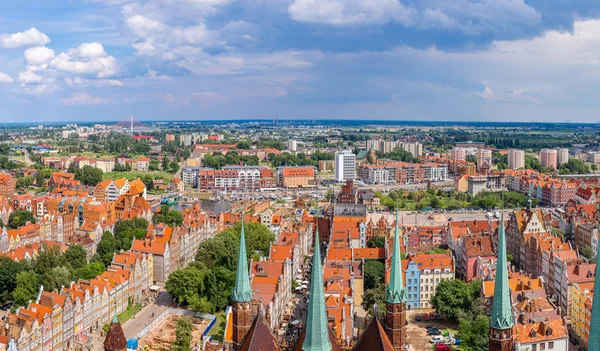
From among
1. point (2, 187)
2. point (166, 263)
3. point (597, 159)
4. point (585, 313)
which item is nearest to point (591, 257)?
point (585, 313)

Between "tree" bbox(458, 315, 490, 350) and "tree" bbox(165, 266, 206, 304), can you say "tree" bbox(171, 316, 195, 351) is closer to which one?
"tree" bbox(165, 266, 206, 304)

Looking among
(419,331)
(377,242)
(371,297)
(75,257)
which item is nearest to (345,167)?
(377,242)

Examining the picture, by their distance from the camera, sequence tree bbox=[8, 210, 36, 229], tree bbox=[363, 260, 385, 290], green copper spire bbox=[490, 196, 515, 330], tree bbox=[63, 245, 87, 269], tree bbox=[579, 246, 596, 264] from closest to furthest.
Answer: green copper spire bbox=[490, 196, 515, 330] → tree bbox=[363, 260, 385, 290] → tree bbox=[63, 245, 87, 269] → tree bbox=[579, 246, 596, 264] → tree bbox=[8, 210, 36, 229]

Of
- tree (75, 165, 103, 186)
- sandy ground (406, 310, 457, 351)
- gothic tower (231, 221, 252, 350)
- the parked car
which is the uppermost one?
gothic tower (231, 221, 252, 350)

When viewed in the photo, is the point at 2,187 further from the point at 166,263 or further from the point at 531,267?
the point at 531,267

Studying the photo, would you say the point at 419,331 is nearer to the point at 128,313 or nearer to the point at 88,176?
the point at 128,313

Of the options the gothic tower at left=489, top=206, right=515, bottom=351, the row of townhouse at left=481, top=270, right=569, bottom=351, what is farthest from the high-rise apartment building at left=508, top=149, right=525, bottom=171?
the gothic tower at left=489, top=206, right=515, bottom=351

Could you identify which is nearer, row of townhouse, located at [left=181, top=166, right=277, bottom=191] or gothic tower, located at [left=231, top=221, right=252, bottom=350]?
gothic tower, located at [left=231, top=221, right=252, bottom=350]
